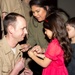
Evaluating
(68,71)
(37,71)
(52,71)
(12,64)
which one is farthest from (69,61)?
(37,71)

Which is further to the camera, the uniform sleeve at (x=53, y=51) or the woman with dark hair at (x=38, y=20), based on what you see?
the woman with dark hair at (x=38, y=20)

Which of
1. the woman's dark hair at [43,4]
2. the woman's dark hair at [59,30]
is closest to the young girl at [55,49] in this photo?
the woman's dark hair at [59,30]

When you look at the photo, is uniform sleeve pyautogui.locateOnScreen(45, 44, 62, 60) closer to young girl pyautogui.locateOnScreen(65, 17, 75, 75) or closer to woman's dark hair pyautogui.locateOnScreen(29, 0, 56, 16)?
young girl pyautogui.locateOnScreen(65, 17, 75, 75)

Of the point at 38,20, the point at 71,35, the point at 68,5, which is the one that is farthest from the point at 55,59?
the point at 68,5

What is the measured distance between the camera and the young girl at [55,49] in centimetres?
201

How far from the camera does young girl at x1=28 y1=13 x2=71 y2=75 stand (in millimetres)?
2008

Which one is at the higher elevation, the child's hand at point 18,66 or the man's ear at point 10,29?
the man's ear at point 10,29

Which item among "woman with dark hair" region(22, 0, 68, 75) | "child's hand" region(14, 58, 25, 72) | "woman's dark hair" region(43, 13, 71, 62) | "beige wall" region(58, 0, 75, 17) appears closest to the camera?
"child's hand" region(14, 58, 25, 72)

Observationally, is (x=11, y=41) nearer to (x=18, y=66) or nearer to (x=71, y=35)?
(x=18, y=66)

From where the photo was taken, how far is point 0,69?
187 cm

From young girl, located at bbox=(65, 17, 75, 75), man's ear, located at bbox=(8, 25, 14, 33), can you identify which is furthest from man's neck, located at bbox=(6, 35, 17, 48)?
young girl, located at bbox=(65, 17, 75, 75)

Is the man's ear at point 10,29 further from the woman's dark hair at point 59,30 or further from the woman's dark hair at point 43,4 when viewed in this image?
the woman's dark hair at point 43,4

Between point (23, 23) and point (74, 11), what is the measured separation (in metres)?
3.23

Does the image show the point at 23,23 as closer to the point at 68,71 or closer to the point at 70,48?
the point at 70,48
